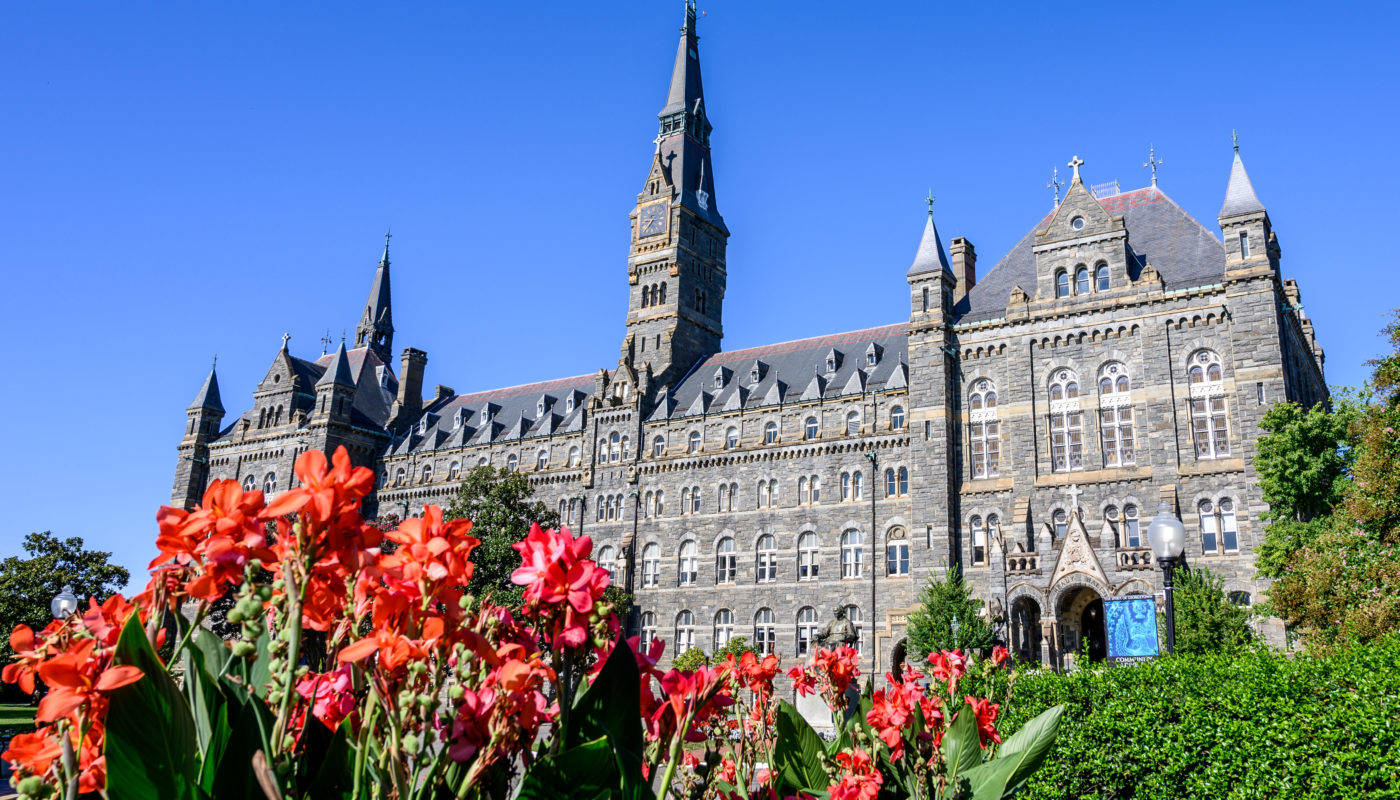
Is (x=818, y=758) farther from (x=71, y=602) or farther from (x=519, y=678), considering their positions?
(x=71, y=602)

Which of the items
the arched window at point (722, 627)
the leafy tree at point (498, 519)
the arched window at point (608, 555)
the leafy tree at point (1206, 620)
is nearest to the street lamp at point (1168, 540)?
the leafy tree at point (1206, 620)

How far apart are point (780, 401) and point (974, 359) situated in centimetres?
1143

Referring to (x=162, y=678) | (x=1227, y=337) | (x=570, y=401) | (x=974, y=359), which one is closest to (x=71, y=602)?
(x=162, y=678)

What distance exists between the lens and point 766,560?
48594 millimetres

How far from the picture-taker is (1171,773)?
13055 millimetres

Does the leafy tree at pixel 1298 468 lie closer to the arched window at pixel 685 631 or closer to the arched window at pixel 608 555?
the arched window at pixel 685 631

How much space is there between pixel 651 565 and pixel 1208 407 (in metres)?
26.9

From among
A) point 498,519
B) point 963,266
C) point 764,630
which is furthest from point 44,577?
point 963,266

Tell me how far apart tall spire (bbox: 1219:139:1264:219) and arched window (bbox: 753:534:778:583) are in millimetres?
23503

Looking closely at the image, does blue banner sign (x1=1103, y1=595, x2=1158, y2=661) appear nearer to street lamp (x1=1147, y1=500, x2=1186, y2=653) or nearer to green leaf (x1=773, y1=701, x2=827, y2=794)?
A: street lamp (x1=1147, y1=500, x2=1186, y2=653)

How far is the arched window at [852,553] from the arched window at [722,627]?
6147 millimetres

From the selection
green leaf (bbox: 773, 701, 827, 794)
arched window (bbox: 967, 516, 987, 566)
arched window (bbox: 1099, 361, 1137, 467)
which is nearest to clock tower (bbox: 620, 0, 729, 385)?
arched window (bbox: 967, 516, 987, 566)

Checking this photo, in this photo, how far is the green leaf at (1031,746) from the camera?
207 inches

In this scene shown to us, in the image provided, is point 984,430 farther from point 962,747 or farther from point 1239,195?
point 962,747
